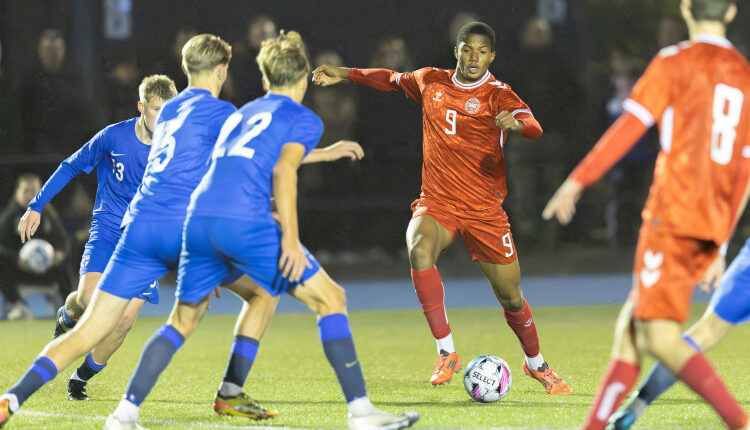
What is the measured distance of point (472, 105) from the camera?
6.86 metres

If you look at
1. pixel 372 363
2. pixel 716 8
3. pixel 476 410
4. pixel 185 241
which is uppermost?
pixel 716 8

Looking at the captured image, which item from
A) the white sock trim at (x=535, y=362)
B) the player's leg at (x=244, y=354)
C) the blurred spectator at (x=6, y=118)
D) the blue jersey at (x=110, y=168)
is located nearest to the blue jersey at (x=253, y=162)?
the player's leg at (x=244, y=354)

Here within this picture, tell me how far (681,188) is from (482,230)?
2841 millimetres

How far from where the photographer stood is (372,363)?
8.21 metres

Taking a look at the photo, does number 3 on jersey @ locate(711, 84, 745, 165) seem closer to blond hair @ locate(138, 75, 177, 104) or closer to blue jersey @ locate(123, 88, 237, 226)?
blue jersey @ locate(123, 88, 237, 226)

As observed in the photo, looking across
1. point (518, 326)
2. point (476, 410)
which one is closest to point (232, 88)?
point (518, 326)

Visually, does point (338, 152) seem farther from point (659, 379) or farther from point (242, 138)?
point (659, 379)

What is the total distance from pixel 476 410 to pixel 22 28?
38.8ft

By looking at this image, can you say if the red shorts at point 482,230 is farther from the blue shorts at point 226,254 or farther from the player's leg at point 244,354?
the blue shorts at point 226,254

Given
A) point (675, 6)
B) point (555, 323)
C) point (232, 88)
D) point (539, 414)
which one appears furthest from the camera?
point (675, 6)

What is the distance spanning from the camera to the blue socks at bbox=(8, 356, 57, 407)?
16.0 feet

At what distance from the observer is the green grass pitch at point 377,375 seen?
17.9 ft

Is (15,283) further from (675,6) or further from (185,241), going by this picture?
(675,6)

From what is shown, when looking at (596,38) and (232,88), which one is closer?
(232,88)
